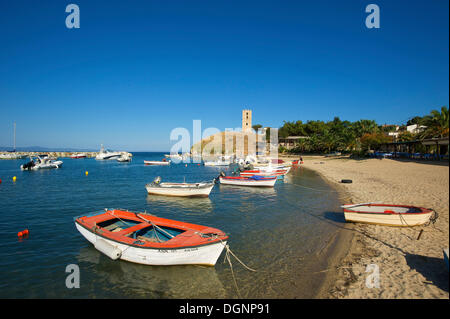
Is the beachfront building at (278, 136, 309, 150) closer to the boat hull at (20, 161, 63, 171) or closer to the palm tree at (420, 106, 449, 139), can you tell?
the boat hull at (20, 161, 63, 171)

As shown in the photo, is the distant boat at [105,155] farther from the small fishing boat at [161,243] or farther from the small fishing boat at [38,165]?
the small fishing boat at [161,243]

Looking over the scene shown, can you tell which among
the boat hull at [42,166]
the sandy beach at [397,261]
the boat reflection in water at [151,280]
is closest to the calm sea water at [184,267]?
the boat reflection in water at [151,280]

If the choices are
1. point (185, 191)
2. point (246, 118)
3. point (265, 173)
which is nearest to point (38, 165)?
point (185, 191)

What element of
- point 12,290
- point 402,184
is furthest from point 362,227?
point 12,290

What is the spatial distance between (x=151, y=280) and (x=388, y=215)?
467 inches

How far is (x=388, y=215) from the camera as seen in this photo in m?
11.8

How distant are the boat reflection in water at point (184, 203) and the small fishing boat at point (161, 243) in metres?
7.07

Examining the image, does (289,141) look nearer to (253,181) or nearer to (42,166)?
(253,181)

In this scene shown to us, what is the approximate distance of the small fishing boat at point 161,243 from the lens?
8312 mm

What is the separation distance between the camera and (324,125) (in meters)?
93.7

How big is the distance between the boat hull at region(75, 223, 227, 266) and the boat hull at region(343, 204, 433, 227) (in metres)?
8.72

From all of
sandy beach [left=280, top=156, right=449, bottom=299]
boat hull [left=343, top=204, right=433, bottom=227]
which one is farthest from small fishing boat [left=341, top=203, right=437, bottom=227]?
sandy beach [left=280, top=156, right=449, bottom=299]

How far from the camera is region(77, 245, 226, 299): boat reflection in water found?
24.4 ft
